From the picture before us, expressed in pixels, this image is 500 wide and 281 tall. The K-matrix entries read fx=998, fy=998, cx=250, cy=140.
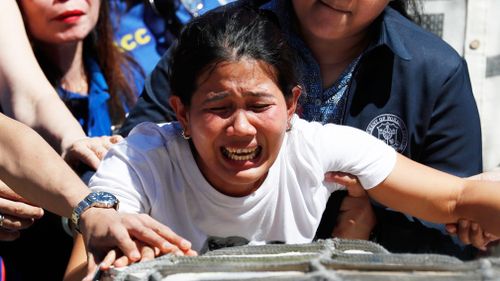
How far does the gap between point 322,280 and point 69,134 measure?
4.86 feet

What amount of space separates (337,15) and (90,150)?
793mm

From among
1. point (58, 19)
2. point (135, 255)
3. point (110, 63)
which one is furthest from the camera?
point (110, 63)

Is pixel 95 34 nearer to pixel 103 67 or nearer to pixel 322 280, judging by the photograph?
pixel 103 67

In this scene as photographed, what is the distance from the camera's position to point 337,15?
111 inches

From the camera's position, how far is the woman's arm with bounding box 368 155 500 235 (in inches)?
95.6

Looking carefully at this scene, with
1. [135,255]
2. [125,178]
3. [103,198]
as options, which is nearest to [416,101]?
[125,178]

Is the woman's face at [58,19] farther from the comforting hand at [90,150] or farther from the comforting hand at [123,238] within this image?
the comforting hand at [123,238]

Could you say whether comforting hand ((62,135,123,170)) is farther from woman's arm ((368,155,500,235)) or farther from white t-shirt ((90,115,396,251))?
woman's arm ((368,155,500,235))

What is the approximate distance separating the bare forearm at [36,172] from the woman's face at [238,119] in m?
0.33

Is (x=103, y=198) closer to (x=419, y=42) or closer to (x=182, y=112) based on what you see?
(x=182, y=112)

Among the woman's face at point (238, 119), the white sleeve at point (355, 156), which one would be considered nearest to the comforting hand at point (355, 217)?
the white sleeve at point (355, 156)

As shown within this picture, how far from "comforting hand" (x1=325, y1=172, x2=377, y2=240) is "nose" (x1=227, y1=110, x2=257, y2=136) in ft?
1.41

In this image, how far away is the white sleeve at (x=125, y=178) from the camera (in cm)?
235

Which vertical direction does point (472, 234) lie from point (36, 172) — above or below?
below
